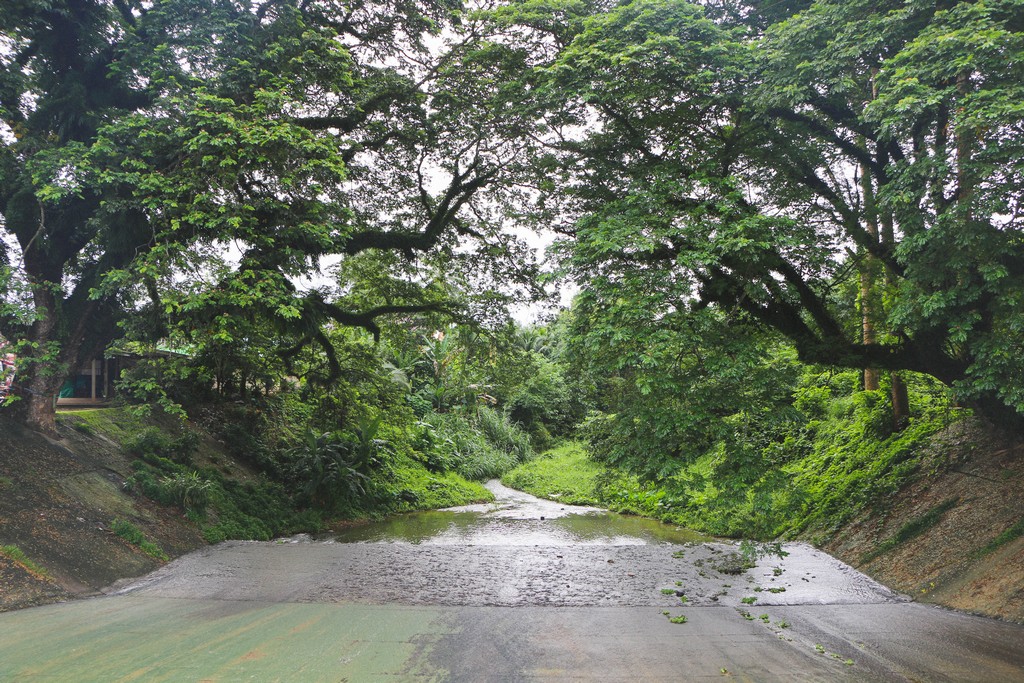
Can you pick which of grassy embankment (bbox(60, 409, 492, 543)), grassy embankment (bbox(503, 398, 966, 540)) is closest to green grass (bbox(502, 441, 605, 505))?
grassy embankment (bbox(503, 398, 966, 540))

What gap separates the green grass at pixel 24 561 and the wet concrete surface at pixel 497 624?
2.41 ft

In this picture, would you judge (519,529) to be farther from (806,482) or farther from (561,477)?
(561,477)

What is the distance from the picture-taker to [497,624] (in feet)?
20.0

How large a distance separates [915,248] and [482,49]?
6.57m

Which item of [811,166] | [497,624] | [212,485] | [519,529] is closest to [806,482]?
[519,529]

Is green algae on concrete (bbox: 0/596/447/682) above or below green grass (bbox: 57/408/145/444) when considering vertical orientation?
below

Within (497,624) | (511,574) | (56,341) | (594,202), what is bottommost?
Result: (511,574)

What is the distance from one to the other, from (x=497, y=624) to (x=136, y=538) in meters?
5.78

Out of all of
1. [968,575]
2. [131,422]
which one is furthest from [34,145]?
[968,575]

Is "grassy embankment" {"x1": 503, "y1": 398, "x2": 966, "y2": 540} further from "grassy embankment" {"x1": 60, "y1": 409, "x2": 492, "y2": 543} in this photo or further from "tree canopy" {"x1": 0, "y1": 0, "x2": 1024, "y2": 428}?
"grassy embankment" {"x1": 60, "y1": 409, "x2": 492, "y2": 543}

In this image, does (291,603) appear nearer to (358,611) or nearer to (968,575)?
(358,611)

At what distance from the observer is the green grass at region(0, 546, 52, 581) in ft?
22.8

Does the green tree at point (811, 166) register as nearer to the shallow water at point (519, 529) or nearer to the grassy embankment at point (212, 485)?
the shallow water at point (519, 529)

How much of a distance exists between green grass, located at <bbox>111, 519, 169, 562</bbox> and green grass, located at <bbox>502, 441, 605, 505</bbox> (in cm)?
1155
